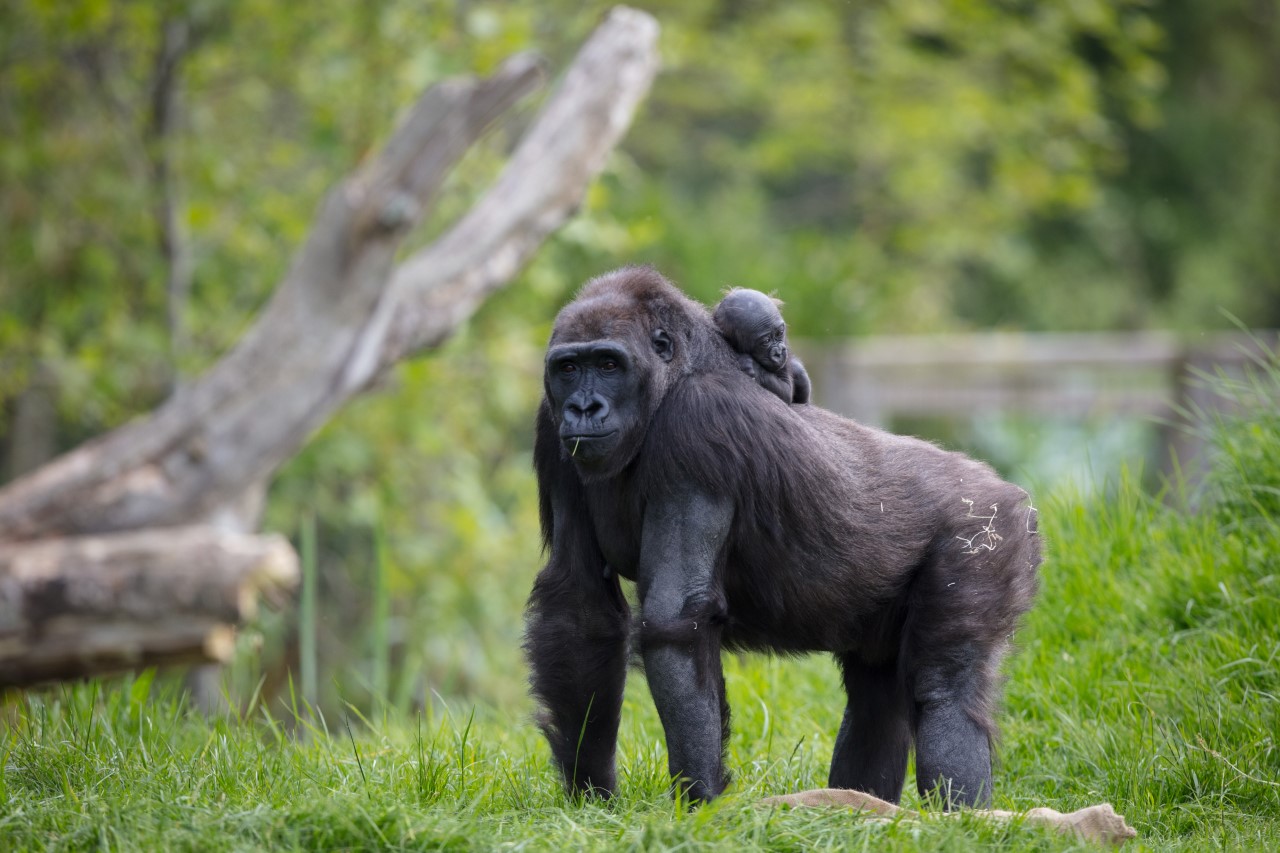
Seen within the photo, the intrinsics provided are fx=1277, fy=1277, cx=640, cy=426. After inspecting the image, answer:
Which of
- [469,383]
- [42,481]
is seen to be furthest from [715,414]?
[469,383]

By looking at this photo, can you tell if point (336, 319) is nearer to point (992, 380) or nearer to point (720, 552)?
point (720, 552)

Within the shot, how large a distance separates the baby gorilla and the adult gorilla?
0.20 feet

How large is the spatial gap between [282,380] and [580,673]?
286 cm

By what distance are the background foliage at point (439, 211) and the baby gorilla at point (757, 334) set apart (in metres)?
2.11

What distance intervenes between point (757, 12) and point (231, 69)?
4.66 meters

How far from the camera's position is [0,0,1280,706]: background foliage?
7.75 m

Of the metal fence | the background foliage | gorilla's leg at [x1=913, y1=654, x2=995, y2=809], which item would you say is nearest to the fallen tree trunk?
the background foliage

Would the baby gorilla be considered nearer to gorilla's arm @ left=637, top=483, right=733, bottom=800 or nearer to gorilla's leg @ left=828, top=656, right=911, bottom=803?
gorilla's arm @ left=637, top=483, right=733, bottom=800

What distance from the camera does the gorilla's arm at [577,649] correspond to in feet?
12.6

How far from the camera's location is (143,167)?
8336 millimetres

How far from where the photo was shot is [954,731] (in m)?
3.74

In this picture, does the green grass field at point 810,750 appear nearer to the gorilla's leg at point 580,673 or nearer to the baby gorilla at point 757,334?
the gorilla's leg at point 580,673

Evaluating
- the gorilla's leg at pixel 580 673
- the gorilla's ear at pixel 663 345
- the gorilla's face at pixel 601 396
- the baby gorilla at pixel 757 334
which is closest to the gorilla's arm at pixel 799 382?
the baby gorilla at pixel 757 334

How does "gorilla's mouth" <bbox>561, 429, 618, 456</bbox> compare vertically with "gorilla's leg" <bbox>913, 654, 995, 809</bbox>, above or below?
above
